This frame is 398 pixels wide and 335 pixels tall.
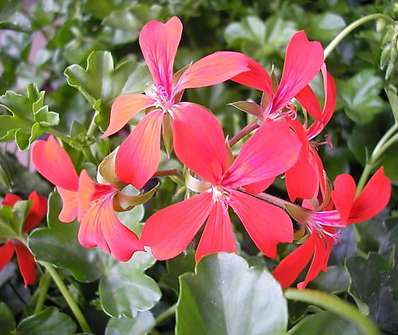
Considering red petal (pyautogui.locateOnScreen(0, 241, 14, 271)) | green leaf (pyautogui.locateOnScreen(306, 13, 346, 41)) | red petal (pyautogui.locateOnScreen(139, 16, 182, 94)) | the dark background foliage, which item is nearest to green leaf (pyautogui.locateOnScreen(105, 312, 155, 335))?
the dark background foliage

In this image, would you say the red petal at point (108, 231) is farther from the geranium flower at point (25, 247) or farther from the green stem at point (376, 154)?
the green stem at point (376, 154)

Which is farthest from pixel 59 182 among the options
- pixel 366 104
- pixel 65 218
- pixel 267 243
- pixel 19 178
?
pixel 366 104

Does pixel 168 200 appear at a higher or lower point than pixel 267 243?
lower

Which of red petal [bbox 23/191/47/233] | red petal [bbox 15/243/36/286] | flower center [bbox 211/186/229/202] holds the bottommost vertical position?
red petal [bbox 15/243/36/286]

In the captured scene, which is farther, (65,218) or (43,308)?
(43,308)

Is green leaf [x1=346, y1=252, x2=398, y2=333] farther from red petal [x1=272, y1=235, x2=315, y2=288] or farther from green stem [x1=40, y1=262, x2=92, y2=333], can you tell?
green stem [x1=40, y1=262, x2=92, y2=333]

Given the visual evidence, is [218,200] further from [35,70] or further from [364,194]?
[35,70]

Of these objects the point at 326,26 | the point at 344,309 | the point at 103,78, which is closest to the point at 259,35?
the point at 326,26

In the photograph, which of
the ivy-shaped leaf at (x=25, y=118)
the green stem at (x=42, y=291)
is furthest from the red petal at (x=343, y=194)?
the green stem at (x=42, y=291)
